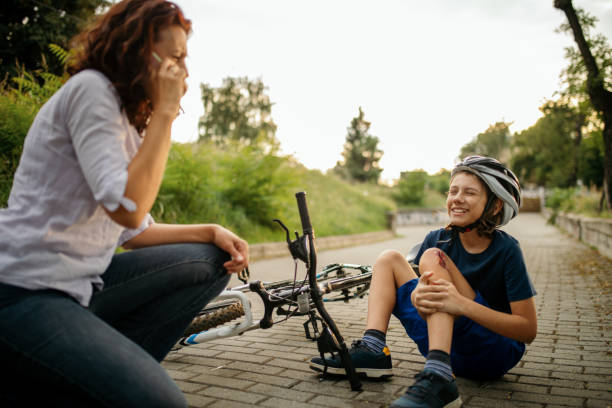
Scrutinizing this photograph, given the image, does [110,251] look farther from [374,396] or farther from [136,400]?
[374,396]

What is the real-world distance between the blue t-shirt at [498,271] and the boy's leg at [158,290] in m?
1.28

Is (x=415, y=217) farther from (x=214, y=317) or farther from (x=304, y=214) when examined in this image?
(x=304, y=214)

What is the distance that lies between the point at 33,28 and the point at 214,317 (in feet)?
42.3

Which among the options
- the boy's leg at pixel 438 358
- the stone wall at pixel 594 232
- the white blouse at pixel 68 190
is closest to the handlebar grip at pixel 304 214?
the boy's leg at pixel 438 358

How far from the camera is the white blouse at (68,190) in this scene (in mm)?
1592

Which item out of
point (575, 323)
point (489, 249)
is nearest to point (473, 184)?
point (489, 249)

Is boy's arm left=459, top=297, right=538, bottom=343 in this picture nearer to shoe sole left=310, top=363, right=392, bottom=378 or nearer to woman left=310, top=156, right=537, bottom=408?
woman left=310, top=156, right=537, bottom=408

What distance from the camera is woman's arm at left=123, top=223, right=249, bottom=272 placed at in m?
2.22

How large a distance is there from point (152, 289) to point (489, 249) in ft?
5.48

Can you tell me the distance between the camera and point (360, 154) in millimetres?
60969

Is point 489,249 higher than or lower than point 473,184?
lower

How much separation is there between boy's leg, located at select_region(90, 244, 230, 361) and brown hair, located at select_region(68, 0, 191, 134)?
0.58 meters

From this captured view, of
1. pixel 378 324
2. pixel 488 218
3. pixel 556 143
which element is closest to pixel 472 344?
pixel 378 324

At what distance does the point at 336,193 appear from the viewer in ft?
75.8
